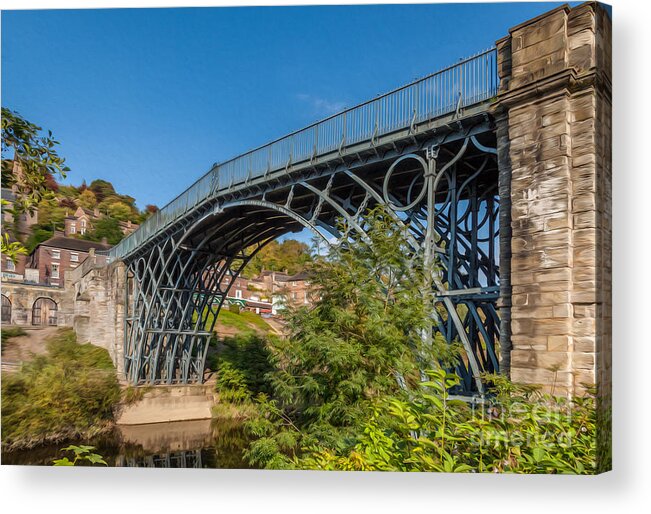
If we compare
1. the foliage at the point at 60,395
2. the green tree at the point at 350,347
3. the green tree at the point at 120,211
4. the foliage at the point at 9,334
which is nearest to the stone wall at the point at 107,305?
the foliage at the point at 60,395

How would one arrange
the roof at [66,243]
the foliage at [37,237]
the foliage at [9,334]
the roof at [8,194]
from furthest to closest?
the roof at [66,243] → the foliage at [37,237] → the foliage at [9,334] → the roof at [8,194]

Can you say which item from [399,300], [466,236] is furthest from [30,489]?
[466,236]

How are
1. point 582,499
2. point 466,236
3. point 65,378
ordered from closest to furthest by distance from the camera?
point 582,499, point 466,236, point 65,378

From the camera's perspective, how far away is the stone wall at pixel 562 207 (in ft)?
22.4

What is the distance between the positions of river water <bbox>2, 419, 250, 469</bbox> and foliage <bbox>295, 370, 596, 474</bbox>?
10.8 m

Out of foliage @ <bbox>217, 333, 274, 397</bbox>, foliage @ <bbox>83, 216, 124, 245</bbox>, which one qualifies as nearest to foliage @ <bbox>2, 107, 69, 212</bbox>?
foliage @ <bbox>83, 216, 124, 245</bbox>

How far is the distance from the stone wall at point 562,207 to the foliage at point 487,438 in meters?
0.43

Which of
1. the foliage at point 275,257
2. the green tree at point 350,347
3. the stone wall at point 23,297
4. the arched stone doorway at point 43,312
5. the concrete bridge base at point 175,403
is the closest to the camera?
the green tree at point 350,347

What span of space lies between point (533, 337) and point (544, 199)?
5.44 ft

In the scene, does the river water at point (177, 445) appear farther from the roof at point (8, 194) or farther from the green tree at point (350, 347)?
the green tree at point (350, 347)

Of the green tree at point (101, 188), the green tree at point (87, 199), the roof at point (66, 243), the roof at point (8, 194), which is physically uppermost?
the green tree at point (101, 188)

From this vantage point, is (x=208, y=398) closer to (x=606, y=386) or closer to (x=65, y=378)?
(x=65, y=378)

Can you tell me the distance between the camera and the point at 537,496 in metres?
6.84

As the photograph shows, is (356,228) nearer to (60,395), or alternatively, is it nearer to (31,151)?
(31,151)
